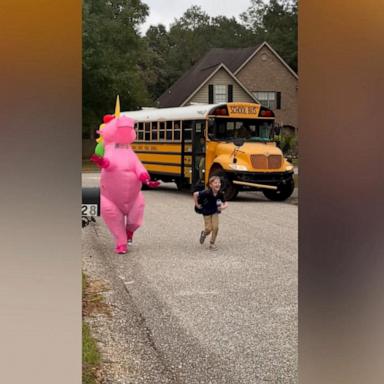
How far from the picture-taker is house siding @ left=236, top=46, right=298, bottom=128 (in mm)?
37812

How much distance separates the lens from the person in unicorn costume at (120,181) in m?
8.15

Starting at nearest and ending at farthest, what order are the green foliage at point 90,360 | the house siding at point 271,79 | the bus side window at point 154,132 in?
the green foliage at point 90,360, the bus side window at point 154,132, the house siding at point 271,79

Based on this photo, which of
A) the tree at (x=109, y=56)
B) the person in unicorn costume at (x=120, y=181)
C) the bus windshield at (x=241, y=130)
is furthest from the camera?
the tree at (x=109, y=56)

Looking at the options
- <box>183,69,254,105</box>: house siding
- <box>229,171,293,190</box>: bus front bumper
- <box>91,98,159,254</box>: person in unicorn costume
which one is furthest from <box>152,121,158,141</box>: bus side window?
<box>183,69,254,105</box>: house siding

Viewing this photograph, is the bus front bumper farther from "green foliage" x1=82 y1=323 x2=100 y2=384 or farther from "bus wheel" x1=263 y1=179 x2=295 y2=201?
"green foliage" x1=82 y1=323 x2=100 y2=384

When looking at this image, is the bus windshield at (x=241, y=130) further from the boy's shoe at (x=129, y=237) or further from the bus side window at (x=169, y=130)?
the boy's shoe at (x=129, y=237)

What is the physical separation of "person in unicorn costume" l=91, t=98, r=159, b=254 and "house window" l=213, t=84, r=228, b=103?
88.8ft

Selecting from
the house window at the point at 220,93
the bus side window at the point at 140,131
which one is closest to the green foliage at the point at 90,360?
the bus side window at the point at 140,131

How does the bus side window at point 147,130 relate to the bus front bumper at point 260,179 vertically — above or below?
above

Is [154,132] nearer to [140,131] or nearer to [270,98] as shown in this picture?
[140,131]
